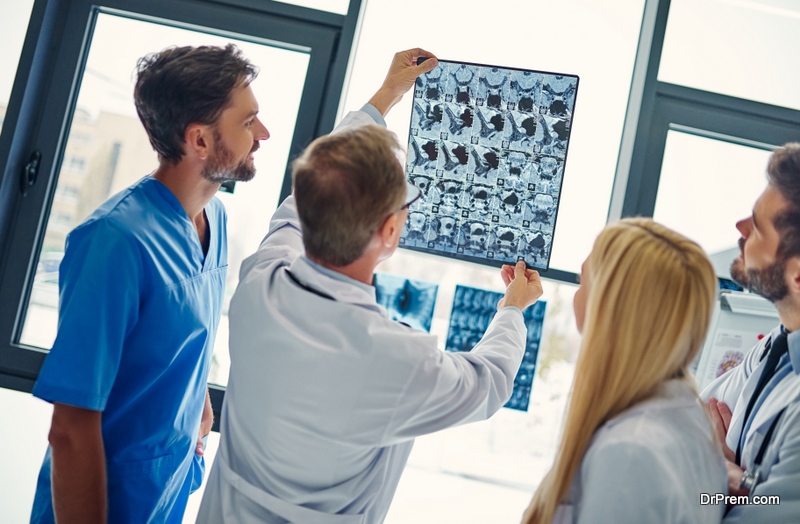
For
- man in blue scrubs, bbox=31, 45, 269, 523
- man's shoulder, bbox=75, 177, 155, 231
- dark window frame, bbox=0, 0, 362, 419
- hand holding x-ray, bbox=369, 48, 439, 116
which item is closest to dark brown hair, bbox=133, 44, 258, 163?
man in blue scrubs, bbox=31, 45, 269, 523

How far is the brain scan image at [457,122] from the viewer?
134cm

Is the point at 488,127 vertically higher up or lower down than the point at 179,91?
higher up

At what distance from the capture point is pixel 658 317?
770mm

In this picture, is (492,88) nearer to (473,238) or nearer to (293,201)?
(473,238)

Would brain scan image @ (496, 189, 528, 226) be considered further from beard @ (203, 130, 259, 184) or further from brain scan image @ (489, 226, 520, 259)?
beard @ (203, 130, 259, 184)

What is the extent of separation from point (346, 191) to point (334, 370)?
296mm

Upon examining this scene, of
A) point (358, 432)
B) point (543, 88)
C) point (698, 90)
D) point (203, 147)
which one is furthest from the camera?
point (698, 90)

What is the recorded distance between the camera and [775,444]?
87cm

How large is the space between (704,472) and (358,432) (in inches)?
20.3

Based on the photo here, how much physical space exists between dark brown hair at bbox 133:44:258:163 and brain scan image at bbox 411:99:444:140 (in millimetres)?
453

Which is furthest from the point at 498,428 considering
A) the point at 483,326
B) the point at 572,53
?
the point at 572,53

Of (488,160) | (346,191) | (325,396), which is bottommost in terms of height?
(325,396)

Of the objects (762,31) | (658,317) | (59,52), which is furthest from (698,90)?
(59,52)

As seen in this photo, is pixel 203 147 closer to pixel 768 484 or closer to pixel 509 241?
pixel 509 241
